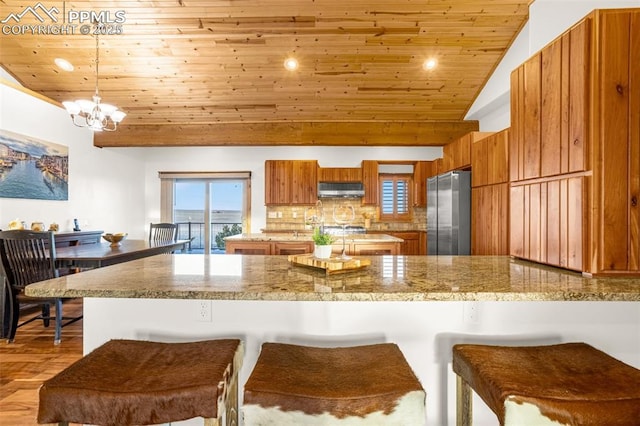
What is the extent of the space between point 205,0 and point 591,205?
4.04 meters

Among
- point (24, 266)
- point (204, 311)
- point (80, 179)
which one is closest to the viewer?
point (204, 311)

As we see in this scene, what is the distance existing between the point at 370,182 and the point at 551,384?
548 cm

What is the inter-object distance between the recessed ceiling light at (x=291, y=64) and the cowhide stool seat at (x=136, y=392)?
4133mm

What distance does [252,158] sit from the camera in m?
6.72

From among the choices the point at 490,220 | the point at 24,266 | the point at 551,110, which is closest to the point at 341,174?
the point at 490,220

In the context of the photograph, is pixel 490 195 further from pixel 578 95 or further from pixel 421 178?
pixel 421 178

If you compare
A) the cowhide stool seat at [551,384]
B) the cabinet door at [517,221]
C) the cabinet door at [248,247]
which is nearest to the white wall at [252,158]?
the cabinet door at [248,247]

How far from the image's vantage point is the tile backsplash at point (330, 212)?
647cm

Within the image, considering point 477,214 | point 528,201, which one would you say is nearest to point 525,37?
point 477,214

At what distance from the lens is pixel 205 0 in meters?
3.60

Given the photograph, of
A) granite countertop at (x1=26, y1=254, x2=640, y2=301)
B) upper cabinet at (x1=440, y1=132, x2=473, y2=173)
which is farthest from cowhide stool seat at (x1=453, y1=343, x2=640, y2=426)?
upper cabinet at (x1=440, y1=132, x2=473, y2=173)

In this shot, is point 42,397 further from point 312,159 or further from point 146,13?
point 312,159

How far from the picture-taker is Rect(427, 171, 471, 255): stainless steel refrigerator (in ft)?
12.7

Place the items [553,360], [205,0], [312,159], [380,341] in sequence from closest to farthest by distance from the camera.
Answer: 1. [553,360]
2. [380,341]
3. [205,0]
4. [312,159]
